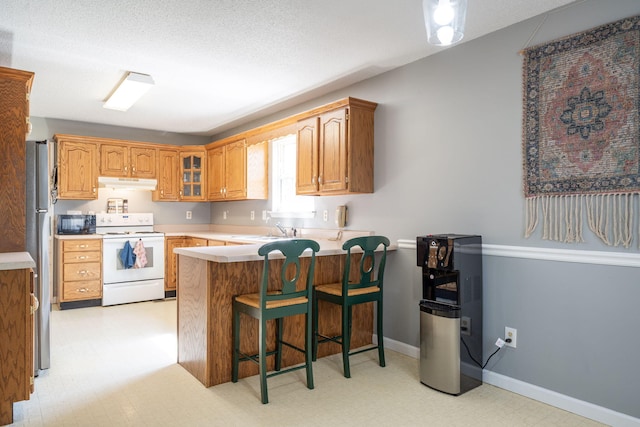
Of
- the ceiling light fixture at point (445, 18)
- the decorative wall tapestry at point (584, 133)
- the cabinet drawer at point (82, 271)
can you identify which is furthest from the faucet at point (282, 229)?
the ceiling light fixture at point (445, 18)

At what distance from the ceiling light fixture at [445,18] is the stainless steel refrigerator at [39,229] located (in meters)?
2.80

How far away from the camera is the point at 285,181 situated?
5.10 metres

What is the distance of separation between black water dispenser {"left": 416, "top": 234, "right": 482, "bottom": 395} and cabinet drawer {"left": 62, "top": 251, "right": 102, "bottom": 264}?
4233 millimetres

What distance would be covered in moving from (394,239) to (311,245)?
3.83 ft

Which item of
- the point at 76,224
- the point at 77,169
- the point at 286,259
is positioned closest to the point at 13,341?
the point at 286,259

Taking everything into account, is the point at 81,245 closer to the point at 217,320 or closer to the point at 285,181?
the point at 285,181

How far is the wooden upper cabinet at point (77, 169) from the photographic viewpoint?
5410mm

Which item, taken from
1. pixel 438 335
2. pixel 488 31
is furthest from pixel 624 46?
pixel 438 335

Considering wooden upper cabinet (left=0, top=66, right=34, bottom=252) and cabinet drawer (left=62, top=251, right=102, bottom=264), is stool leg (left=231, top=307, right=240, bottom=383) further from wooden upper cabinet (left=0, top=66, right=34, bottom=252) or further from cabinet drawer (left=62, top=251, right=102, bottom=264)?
cabinet drawer (left=62, top=251, right=102, bottom=264)

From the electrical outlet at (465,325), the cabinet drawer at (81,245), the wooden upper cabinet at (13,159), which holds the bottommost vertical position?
the electrical outlet at (465,325)

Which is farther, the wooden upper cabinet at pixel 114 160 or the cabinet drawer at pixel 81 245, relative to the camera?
the wooden upper cabinet at pixel 114 160

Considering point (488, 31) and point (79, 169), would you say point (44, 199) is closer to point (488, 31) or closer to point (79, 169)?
point (79, 169)

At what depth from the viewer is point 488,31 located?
9.61ft

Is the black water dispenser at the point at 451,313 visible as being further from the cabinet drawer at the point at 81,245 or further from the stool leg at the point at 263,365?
the cabinet drawer at the point at 81,245
